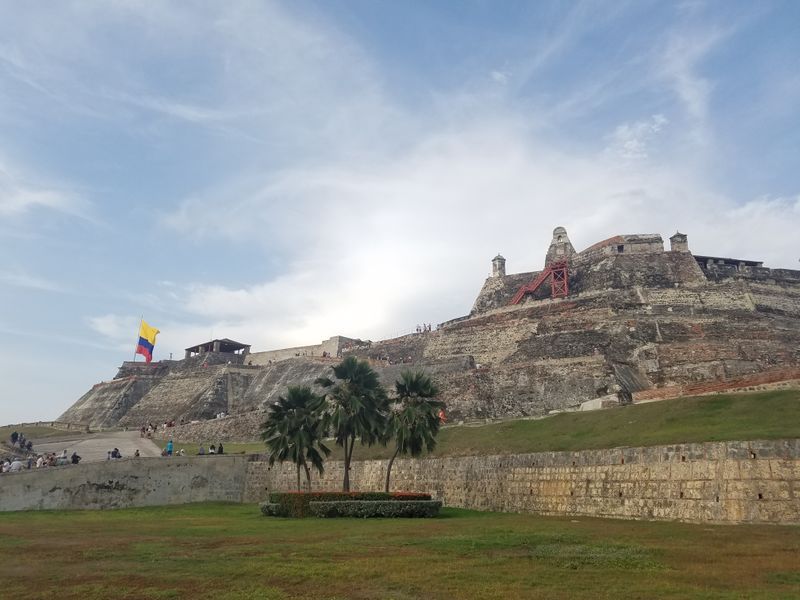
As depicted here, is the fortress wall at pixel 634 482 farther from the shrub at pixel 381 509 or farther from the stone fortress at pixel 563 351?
the stone fortress at pixel 563 351

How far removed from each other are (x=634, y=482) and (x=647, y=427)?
3668 millimetres

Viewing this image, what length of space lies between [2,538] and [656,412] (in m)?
23.0

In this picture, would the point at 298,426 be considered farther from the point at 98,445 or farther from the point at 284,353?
the point at 284,353

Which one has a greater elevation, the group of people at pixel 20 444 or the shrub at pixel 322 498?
the group of people at pixel 20 444

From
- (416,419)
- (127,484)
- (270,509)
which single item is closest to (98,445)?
(127,484)

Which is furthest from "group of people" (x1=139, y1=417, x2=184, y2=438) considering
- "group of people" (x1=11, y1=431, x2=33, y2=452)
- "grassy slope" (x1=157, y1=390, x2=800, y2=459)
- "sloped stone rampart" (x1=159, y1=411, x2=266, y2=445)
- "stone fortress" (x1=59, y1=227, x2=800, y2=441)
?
"grassy slope" (x1=157, y1=390, x2=800, y2=459)

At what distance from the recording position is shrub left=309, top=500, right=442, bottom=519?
1014 inches

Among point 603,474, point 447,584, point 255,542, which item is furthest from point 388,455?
point 447,584

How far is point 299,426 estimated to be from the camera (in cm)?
3066

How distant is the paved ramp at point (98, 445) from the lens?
4197 cm

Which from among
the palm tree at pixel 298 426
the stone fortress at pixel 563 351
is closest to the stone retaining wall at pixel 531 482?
the palm tree at pixel 298 426

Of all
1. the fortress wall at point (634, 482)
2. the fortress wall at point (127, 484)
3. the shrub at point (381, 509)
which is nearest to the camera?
the fortress wall at point (634, 482)

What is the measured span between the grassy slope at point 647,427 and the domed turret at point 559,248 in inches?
1253

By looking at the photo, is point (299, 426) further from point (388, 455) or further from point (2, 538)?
point (2, 538)
